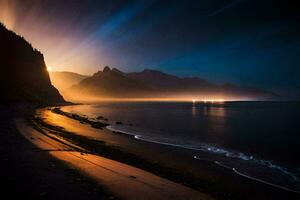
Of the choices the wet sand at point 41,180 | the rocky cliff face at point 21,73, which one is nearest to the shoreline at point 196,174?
the wet sand at point 41,180

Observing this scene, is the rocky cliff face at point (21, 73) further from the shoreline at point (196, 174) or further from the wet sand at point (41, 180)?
the wet sand at point (41, 180)

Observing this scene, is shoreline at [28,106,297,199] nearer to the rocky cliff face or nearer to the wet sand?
the wet sand

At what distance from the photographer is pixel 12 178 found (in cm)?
930

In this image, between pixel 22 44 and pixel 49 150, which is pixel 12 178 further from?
pixel 22 44

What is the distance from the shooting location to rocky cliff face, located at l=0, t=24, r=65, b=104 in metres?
A: 69.2

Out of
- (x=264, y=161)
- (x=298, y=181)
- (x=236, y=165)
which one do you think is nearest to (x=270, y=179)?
(x=298, y=181)

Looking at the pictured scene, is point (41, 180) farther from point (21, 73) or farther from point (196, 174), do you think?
point (21, 73)

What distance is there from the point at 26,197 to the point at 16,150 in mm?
7404

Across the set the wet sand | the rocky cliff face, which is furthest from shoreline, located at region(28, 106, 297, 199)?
the rocky cliff face

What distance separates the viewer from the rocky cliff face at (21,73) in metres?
69.2

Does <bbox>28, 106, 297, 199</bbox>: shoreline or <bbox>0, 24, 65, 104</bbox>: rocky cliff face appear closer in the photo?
<bbox>28, 106, 297, 199</bbox>: shoreline

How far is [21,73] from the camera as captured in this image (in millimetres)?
90125

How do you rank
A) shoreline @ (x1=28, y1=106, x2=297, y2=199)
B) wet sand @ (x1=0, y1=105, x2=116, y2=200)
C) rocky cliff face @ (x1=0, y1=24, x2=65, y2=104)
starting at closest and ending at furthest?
wet sand @ (x1=0, y1=105, x2=116, y2=200)
shoreline @ (x1=28, y1=106, x2=297, y2=199)
rocky cliff face @ (x1=0, y1=24, x2=65, y2=104)

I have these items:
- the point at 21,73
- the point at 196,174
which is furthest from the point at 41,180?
the point at 21,73
